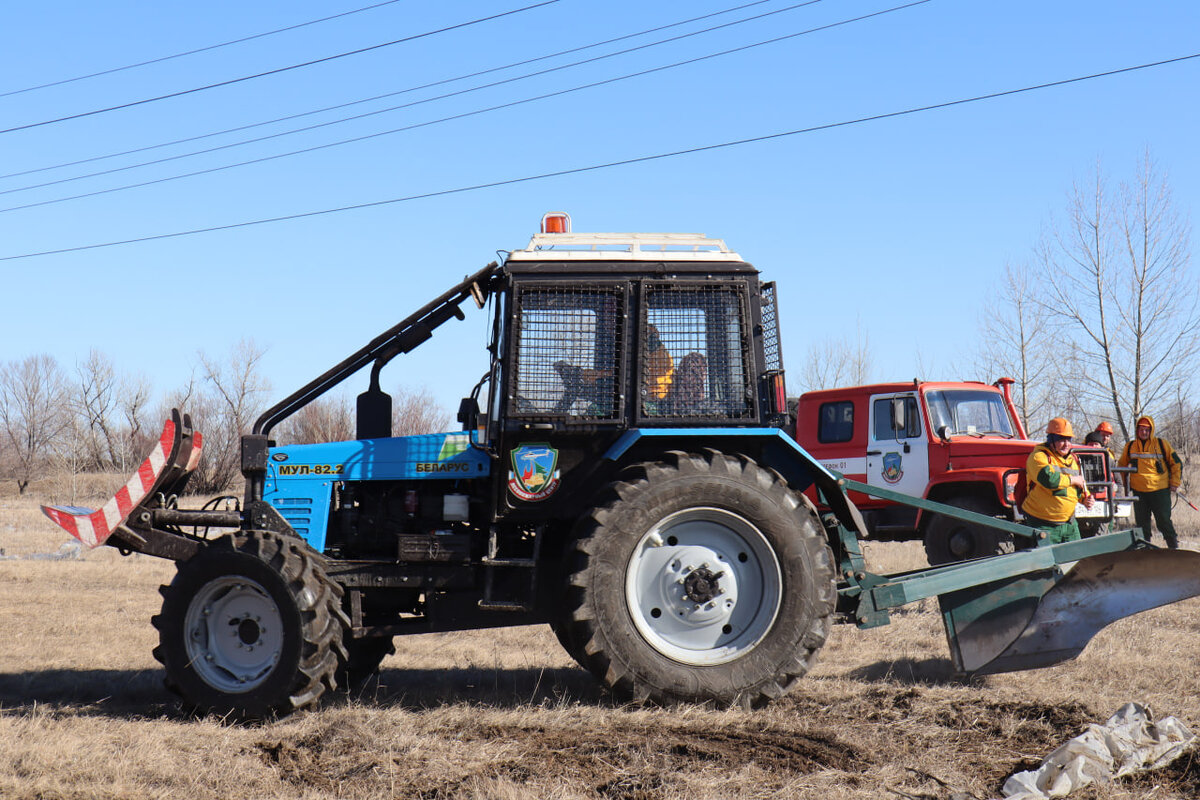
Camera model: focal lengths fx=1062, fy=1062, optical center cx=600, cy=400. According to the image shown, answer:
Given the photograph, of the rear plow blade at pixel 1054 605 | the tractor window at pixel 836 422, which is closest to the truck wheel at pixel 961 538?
the tractor window at pixel 836 422

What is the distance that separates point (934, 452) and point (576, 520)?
7574mm

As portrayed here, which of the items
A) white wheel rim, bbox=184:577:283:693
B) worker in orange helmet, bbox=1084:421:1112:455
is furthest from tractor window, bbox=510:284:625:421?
worker in orange helmet, bbox=1084:421:1112:455

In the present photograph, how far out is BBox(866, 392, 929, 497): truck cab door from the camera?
12.4 meters

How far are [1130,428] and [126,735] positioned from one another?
2355 centimetres

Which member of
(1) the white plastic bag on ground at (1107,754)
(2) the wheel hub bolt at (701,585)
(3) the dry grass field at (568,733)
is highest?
(2) the wheel hub bolt at (701,585)

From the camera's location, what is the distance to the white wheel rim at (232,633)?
573 centimetres

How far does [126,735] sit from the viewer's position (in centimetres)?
513

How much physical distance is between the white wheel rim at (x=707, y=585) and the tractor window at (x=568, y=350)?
2.50 feet

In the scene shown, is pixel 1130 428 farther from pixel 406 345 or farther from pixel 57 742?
pixel 57 742

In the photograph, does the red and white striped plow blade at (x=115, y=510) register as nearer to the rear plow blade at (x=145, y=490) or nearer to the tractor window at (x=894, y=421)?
the rear plow blade at (x=145, y=490)

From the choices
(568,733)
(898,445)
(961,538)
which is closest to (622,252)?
(568,733)

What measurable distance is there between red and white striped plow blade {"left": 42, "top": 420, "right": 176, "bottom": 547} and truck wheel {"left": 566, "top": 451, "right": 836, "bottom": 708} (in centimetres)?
251

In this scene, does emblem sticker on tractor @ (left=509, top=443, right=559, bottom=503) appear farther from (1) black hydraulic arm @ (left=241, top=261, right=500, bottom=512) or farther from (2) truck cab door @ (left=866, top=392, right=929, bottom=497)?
(2) truck cab door @ (left=866, top=392, right=929, bottom=497)

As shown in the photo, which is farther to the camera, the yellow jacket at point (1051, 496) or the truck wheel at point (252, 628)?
the yellow jacket at point (1051, 496)
